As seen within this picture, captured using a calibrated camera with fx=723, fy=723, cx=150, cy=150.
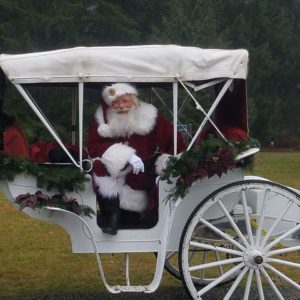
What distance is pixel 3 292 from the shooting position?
6.20 metres

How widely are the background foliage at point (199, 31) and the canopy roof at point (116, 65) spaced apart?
2271 centimetres

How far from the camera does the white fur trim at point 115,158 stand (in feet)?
17.1

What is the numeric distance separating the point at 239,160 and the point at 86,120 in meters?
1.38

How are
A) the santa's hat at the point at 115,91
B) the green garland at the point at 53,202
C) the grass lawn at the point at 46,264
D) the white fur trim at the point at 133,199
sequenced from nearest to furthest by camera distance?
the green garland at the point at 53,202 → the santa's hat at the point at 115,91 → the white fur trim at the point at 133,199 → the grass lawn at the point at 46,264

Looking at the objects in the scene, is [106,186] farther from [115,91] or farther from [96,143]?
[115,91]

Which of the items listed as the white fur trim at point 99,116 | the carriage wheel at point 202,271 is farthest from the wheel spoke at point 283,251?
the white fur trim at point 99,116

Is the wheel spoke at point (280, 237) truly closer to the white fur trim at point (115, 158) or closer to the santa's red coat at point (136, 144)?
the santa's red coat at point (136, 144)

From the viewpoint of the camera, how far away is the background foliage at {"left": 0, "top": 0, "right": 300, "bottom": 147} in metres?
29.4

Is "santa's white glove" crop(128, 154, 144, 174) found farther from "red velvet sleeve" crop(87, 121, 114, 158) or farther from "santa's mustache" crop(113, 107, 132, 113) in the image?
"santa's mustache" crop(113, 107, 132, 113)

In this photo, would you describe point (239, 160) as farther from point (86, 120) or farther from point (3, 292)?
point (3, 292)

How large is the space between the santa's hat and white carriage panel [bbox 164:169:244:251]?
0.85 meters

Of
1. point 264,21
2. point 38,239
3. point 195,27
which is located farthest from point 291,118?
point 38,239

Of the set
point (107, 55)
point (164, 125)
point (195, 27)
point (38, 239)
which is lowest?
point (38, 239)

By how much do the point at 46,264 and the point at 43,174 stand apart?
2468 mm
